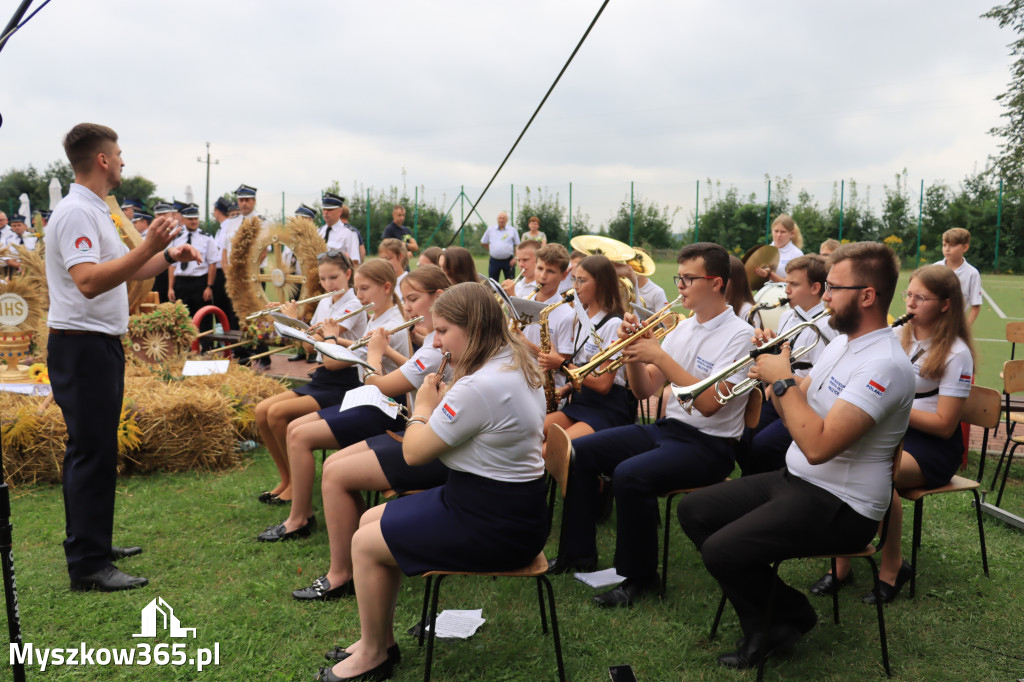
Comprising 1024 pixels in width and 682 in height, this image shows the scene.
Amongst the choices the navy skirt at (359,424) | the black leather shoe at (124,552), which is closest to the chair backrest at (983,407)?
the navy skirt at (359,424)

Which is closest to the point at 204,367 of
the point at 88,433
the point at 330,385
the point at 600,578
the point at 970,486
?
the point at 330,385

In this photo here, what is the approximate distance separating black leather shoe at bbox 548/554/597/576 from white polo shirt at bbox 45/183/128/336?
2.58m

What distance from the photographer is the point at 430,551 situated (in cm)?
262

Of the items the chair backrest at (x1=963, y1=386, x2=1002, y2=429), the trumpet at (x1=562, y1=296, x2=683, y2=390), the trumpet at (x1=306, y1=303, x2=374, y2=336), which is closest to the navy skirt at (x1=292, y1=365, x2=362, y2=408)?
the trumpet at (x1=306, y1=303, x2=374, y2=336)

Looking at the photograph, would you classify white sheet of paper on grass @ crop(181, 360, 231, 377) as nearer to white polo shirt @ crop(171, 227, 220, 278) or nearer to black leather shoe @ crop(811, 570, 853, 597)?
black leather shoe @ crop(811, 570, 853, 597)

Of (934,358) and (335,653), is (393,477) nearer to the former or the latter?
(335,653)

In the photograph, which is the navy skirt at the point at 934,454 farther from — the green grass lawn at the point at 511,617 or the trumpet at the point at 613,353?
the trumpet at the point at 613,353

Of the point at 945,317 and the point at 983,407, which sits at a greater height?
the point at 945,317

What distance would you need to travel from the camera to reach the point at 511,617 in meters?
3.42

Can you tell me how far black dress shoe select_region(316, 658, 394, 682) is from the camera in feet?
9.20

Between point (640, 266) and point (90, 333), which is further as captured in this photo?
point (640, 266)

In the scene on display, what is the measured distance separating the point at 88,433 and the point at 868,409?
351 cm

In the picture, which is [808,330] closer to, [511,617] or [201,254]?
[511,617]

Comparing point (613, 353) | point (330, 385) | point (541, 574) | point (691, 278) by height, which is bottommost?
point (541, 574)
